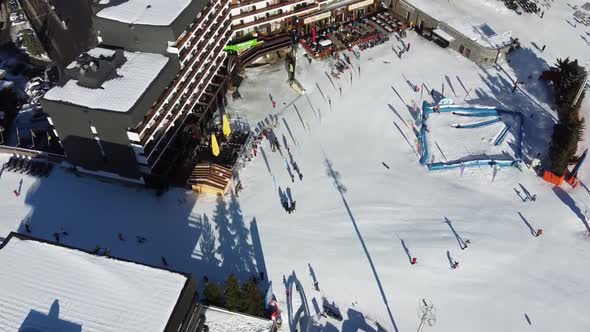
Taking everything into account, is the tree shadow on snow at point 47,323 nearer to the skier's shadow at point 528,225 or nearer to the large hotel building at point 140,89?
the large hotel building at point 140,89

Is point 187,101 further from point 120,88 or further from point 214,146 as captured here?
point 120,88

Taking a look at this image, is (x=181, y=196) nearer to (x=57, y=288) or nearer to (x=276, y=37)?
(x=57, y=288)

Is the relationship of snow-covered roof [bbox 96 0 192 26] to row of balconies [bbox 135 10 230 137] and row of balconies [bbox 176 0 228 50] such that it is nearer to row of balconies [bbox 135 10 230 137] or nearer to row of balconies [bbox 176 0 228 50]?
row of balconies [bbox 176 0 228 50]

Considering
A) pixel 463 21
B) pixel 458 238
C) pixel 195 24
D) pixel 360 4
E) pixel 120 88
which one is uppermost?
pixel 195 24

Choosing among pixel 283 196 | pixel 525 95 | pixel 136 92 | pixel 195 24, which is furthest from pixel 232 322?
pixel 525 95

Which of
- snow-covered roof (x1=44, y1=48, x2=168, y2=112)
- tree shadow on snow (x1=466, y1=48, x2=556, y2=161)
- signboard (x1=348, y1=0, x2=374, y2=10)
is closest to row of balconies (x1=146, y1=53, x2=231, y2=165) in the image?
snow-covered roof (x1=44, y1=48, x2=168, y2=112)

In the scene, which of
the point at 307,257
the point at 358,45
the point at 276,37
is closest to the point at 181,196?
the point at 307,257
